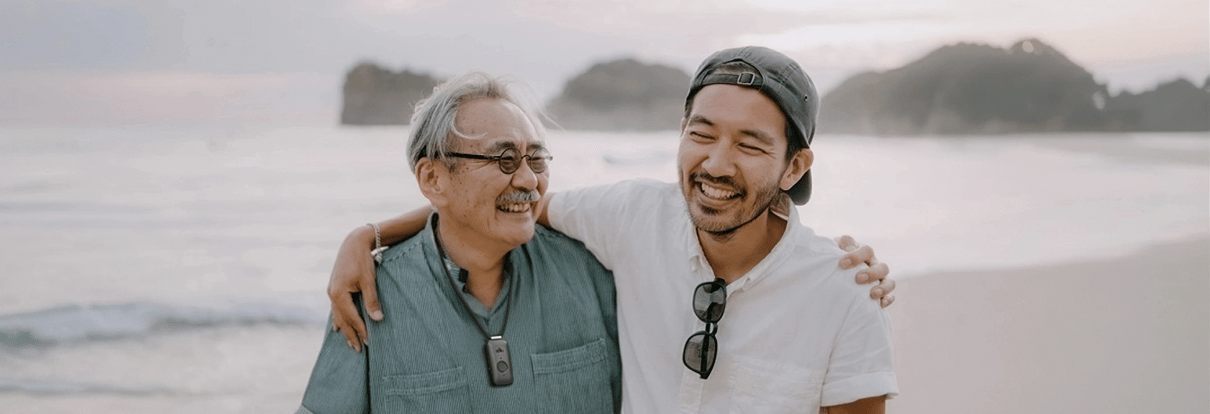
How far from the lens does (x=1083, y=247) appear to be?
789 centimetres

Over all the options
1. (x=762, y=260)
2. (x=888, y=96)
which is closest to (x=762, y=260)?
(x=762, y=260)

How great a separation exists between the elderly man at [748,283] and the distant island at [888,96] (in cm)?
1889

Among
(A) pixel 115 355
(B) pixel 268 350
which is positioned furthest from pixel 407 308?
(A) pixel 115 355

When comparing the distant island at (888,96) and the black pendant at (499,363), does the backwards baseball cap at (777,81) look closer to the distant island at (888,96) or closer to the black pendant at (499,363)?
the black pendant at (499,363)

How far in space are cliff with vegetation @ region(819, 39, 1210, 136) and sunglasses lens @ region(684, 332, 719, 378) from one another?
66.1 feet

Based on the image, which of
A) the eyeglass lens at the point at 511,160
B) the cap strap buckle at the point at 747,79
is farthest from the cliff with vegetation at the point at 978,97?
the eyeglass lens at the point at 511,160

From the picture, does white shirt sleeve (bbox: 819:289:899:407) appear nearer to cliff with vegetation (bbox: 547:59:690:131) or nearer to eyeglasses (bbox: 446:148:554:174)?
eyeglasses (bbox: 446:148:554:174)

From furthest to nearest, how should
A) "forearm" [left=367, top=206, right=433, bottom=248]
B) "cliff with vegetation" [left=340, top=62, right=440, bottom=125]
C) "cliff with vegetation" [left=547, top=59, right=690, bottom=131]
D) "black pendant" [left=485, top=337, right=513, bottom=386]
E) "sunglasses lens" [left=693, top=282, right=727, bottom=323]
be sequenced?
"cliff with vegetation" [left=340, top=62, right=440, bottom=125], "cliff with vegetation" [left=547, top=59, right=690, bottom=131], "forearm" [left=367, top=206, right=433, bottom=248], "black pendant" [left=485, top=337, right=513, bottom=386], "sunglasses lens" [left=693, top=282, right=727, bottom=323]

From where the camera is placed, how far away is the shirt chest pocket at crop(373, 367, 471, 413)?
2.18 m

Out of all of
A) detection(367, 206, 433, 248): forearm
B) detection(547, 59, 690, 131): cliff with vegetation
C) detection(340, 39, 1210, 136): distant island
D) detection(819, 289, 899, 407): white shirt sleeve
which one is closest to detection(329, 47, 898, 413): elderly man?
detection(819, 289, 899, 407): white shirt sleeve

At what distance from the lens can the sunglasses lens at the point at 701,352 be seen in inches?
81.2

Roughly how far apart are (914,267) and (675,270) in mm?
6093

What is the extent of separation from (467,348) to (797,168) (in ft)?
3.37

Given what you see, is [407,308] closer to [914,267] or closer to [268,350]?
[268,350]
